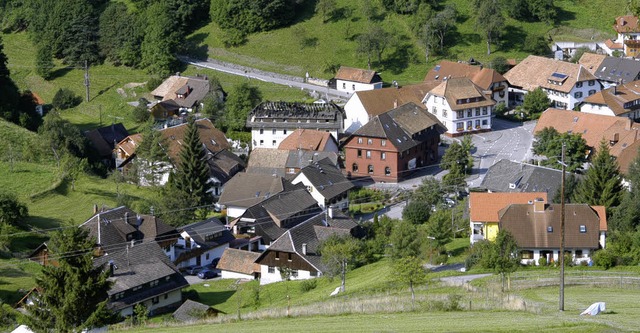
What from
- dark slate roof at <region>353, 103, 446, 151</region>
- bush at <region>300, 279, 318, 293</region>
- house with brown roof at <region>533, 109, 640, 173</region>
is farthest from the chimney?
dark slate roof at <region>353, 103, 446, 151</region>

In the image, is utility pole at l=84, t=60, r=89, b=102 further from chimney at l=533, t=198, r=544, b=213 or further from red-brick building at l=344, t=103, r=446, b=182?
chimney at l=533, t=198, r=544, b=213

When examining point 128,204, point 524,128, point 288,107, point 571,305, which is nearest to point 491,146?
point 524,128

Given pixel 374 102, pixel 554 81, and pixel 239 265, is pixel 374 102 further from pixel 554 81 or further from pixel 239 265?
pixel 239 265

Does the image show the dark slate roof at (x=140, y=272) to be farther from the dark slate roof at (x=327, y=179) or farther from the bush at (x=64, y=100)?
the bush at (x=64, y=100)

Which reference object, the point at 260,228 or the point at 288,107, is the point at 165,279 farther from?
the point at 288,107

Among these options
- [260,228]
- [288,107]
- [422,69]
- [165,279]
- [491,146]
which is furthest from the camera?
[422,69]

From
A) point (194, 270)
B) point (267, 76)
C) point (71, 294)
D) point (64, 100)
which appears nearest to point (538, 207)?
point (194, 270)
